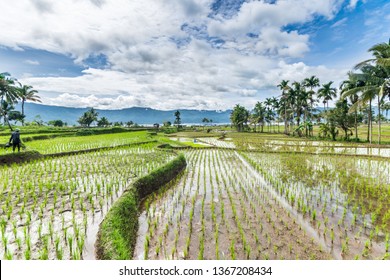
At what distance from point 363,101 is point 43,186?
2225 centimetres

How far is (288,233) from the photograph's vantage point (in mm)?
4289

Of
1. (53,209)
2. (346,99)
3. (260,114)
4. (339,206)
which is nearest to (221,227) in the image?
(339,206)

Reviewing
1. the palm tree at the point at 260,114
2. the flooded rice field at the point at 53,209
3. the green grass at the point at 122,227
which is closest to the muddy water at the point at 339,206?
the green grass at the point at 122,227

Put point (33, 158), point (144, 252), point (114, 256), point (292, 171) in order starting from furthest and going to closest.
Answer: point (33, 158) → point (292, 171) → point (144, 252) → point (114, 256)

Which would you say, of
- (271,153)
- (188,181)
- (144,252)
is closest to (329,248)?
(144,252)

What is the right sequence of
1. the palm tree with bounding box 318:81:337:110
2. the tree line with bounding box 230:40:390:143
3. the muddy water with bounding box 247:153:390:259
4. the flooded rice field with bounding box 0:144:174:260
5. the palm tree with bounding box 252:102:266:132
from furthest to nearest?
the palm tree with bounding box 252:102:266:132 < the palm tree with bounding box 318:81:337:110 < the tree line with bounding box 230:40:390:143 < the muddy water with bounding box 247:153:390:259 < the flooded rice field with bounding box 0:144:174:260

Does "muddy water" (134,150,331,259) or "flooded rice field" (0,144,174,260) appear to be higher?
"flooded rice field" (0,144,174,260)

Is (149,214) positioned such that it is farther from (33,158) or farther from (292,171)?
(33,158)

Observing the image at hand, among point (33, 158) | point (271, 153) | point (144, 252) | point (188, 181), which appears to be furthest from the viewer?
point (271, 153)

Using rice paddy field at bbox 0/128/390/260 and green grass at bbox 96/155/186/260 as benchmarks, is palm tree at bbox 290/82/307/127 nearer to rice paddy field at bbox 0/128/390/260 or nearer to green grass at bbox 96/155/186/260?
rice paddy field at bbox 0/128/390/260

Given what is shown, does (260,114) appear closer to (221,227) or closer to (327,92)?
(327,92)

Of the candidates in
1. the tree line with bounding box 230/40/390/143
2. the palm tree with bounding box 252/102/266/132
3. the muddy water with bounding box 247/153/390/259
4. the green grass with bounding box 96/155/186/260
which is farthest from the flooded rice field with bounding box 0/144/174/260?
the palm tree with bounding box 252/102/266/132

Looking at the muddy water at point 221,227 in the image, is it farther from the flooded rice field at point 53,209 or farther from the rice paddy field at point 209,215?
the flooded rice field at point 53,209
